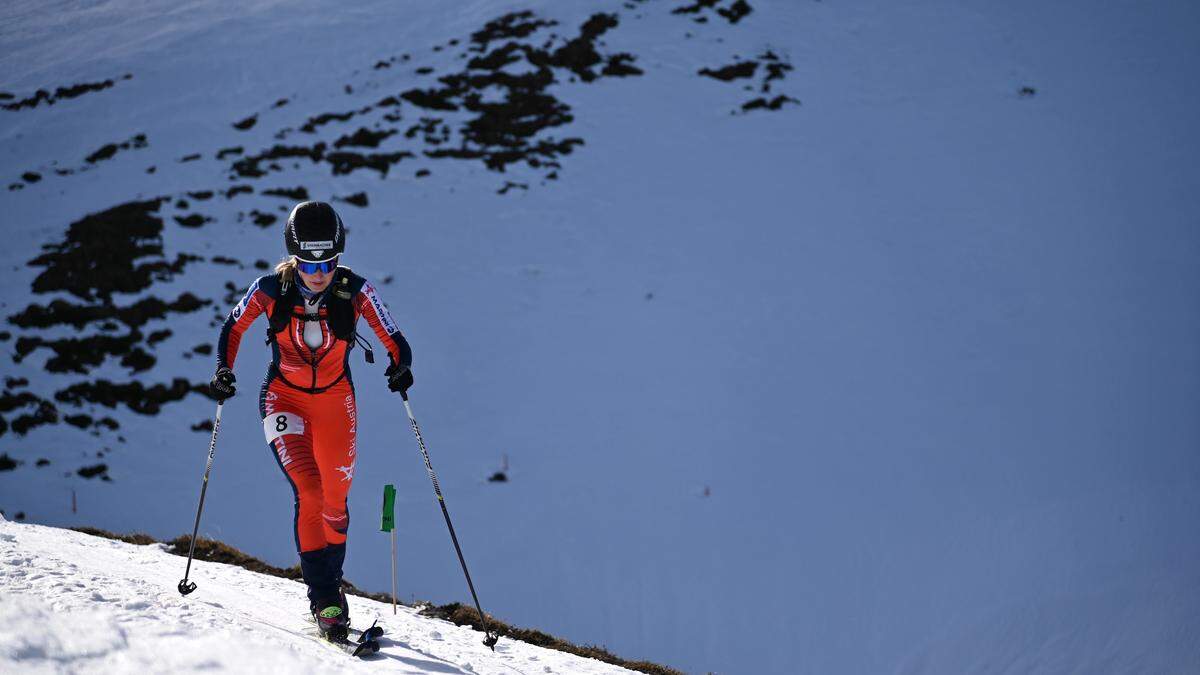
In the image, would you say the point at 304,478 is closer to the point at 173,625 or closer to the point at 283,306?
the point at 283,306

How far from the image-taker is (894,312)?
728 inches

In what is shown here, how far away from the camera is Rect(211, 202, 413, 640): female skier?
18.7 feet

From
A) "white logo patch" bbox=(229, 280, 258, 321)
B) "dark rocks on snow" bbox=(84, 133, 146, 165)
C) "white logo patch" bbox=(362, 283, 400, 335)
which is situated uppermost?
"white logo patch" bbox=(229, 280, 258, 321)

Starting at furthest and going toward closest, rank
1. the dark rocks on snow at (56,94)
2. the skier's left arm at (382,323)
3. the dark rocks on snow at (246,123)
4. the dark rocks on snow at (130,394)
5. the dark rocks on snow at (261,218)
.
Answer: the dark rocks on snow at (56,94) < the dark rocks on snow at (246,123) < the dark rocks on snow at (261,218) < the dark rocks on snow at (130,394) < the skier's left arm at (382,323)

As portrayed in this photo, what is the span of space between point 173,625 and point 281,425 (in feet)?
5.68

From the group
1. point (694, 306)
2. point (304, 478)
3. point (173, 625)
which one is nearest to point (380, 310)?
point (304, 478)

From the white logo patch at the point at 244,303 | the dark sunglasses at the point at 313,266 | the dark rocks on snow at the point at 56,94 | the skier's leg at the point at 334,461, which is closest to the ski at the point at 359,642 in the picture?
the skier's leg at the point at 334,461

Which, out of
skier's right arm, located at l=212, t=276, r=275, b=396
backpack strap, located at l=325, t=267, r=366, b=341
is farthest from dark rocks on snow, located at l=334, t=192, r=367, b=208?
backpack strap, located at l=325, t=267, r=366, b=341

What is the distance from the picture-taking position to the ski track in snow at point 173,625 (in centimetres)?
384

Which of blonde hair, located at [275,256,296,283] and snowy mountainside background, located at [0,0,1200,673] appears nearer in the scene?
blonde hair, located at [275,256,296,283]

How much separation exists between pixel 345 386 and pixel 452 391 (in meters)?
11.3

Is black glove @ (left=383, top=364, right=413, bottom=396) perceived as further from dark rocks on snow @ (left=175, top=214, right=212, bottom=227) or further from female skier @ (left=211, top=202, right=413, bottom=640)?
dark rocks on snow @ (left=175, top=214, right=212, bottom=227)

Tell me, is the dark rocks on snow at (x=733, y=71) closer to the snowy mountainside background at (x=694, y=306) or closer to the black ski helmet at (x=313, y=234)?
the snowy mountainside background at (x=694, y=306)

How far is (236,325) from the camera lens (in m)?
6.06
